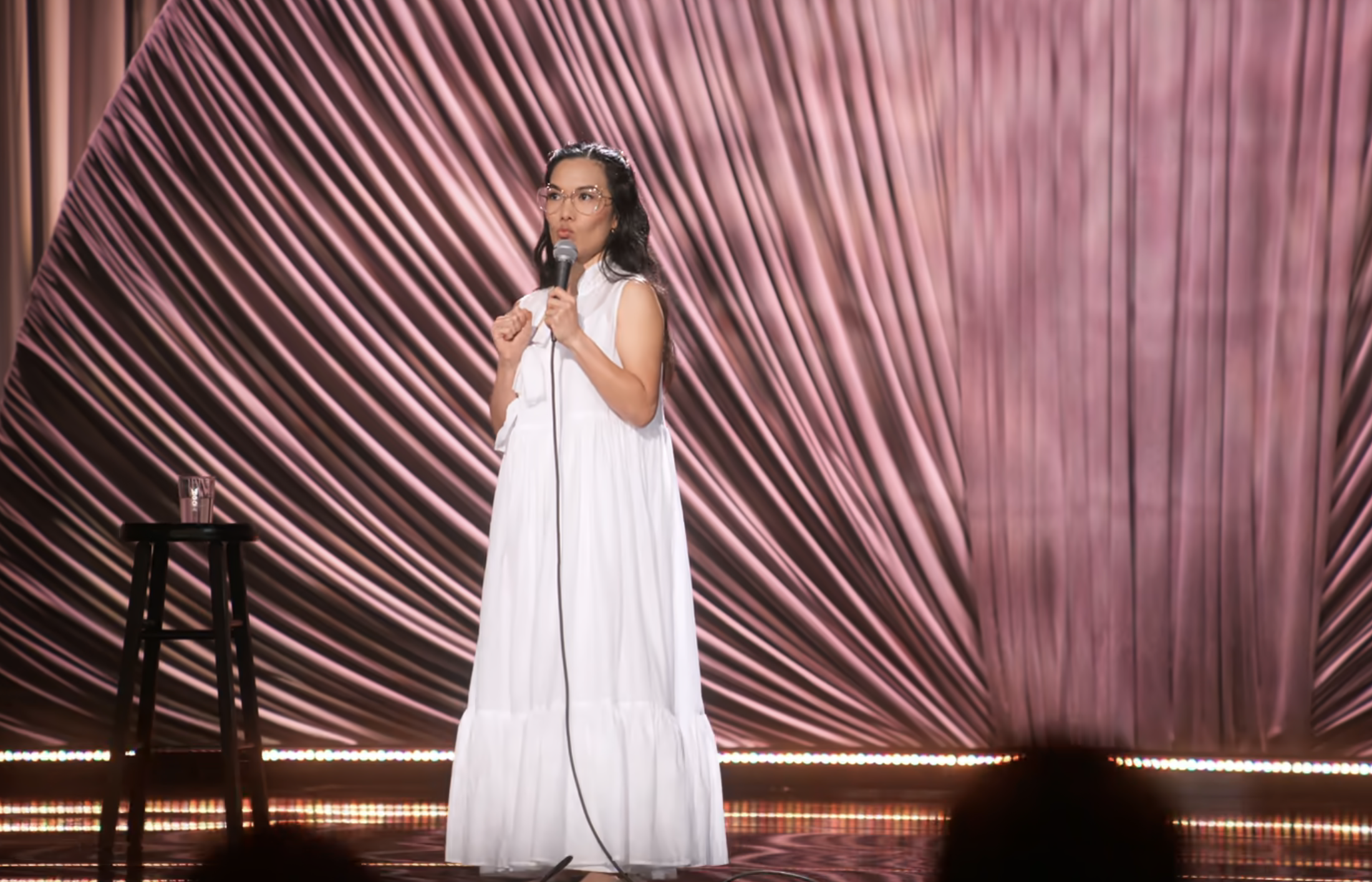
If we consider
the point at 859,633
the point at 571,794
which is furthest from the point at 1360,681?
the point at 571,794

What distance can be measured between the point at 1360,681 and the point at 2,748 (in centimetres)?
354

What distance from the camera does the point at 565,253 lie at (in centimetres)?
217

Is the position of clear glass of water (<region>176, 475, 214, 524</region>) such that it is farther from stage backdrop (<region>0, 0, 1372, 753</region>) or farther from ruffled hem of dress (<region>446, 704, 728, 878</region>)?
ruffled hem of dress (<region>446, 704, 728, 878</region>)

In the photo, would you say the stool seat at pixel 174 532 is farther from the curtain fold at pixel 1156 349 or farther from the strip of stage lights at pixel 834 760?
the curtain fold at pixel 1156 349

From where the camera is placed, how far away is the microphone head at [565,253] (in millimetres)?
2160

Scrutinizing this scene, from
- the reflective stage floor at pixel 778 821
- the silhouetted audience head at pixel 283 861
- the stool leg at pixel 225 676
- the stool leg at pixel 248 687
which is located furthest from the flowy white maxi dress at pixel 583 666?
the silhouetted audience head at pixel 283 861

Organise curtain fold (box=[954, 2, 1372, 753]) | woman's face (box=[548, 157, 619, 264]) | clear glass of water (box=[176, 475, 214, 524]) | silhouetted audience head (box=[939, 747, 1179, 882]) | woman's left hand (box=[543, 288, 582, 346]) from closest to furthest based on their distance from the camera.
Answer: silhouetted audience head (box=[939, 747, 1179, 882])
woman's left hand (box=[543, 288, 582, 346])
woman's face (box=[548, 157, 619, 264])
clear glass of water (box=[176, 475, 214, 524])
curtain fold (box=[954, 2, 1372, 753])

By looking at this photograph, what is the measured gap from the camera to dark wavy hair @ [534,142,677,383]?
2.29 meters

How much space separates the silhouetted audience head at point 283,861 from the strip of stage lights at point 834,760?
108 inches

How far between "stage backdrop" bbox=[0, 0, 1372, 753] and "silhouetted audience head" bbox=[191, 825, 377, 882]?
280cm

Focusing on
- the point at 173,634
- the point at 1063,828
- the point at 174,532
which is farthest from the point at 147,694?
the point at 1063,828

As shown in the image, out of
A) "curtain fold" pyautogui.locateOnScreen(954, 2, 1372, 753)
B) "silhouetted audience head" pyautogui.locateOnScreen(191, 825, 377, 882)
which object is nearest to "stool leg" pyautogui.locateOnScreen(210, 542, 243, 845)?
"curtain fold" pyautogui.locateOnScreen(954, 2, 1372, 753)

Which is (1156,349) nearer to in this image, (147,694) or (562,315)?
(562,315)

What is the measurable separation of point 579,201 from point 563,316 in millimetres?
251
